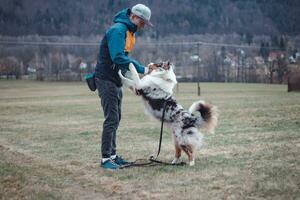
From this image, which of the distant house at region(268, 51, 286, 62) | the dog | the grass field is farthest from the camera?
the distant house at region(268, 51, 286, 62)

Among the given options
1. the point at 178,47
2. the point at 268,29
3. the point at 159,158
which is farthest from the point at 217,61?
the point at 159,158

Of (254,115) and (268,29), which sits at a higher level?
(268,29)

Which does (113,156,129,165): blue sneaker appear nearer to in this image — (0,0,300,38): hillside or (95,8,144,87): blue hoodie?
(95,8,144,87): blue hoodie

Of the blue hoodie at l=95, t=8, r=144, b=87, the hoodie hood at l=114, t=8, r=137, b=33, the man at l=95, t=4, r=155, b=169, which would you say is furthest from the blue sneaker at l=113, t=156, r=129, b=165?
the hoodie hood at l=114, t=8, r=137, b=33

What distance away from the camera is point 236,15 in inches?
3044

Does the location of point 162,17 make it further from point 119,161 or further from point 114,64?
point 114,64

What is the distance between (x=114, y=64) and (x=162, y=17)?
6503cm

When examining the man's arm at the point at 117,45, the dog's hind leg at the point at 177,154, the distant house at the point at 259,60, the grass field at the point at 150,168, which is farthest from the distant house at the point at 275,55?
the man's arm at the point at 117,45

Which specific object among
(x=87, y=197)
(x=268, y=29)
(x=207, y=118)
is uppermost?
(x=268, y=29)

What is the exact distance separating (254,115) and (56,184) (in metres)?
8.37

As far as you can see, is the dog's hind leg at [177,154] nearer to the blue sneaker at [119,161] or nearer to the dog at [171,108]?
the dog at [171,108]

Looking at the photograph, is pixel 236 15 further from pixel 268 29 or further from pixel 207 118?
pixel 207 118

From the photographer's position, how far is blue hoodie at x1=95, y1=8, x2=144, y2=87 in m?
6.66

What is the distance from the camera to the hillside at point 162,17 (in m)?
66.7
